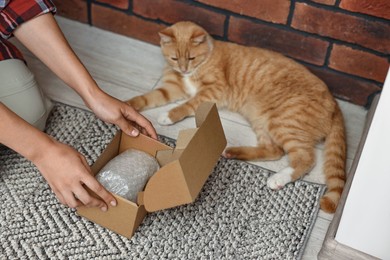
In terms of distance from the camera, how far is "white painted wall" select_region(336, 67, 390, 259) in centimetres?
109

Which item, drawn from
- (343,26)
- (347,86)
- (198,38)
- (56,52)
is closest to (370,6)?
(343,26)

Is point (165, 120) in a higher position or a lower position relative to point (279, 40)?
lower

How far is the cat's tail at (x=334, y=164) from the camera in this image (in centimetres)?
148

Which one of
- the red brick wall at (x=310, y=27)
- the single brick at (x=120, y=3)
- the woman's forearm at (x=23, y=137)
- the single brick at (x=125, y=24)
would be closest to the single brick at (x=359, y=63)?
the red brick wall at (x=310, y=27)

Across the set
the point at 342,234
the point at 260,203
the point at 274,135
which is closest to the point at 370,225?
the point at 342,234

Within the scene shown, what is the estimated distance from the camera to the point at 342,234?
1.31 metres

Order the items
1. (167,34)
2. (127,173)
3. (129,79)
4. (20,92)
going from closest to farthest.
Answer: (127,173), (20,92), (167,34), (129,79)

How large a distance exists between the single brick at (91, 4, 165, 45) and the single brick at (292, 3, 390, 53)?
20.9 inches

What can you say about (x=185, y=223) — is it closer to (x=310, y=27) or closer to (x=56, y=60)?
(x=56, y=60)

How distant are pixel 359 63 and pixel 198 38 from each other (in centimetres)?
52

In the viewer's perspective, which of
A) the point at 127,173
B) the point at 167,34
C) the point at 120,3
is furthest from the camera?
the point at 120,3

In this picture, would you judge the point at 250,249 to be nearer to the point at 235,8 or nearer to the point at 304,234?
the point at 304,234

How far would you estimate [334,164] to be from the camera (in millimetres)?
1539

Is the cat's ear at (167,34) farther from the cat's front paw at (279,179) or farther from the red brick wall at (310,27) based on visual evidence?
the cat's front paw at (279,179)
